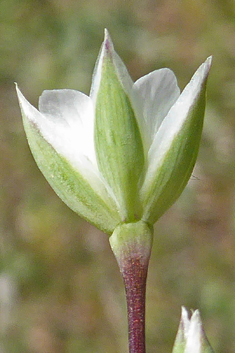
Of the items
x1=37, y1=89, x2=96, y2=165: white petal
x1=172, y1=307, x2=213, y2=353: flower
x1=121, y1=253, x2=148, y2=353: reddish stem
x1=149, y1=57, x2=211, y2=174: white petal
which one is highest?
x1=37, y1=89, x2=96, y2=165: white petal

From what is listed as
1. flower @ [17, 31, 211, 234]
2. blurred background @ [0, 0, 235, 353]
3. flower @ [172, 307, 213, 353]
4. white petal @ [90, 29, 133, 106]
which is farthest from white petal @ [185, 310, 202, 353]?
blurred background @ [0, 0, 235, 353]

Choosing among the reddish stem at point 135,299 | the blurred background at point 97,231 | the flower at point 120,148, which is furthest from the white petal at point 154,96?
the blurred background at point 97,231

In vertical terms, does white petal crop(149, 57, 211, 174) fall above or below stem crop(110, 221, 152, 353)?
above

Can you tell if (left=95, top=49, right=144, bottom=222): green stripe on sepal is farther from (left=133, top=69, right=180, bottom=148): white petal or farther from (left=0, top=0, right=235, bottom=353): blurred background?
(left=0, top=0, right=235, bottom=353): blurred background

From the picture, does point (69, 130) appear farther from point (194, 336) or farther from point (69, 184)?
point (194, 336)

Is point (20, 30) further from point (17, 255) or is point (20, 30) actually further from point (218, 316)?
point (218, 316)

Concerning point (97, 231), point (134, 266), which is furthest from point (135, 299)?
point (97, 231)

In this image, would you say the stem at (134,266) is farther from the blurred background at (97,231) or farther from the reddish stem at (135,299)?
the blurred background at (97,231)

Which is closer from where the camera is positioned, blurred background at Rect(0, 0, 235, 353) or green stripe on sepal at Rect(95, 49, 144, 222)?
green stripe on sepal at Rect(95, 49, 144, 222)
